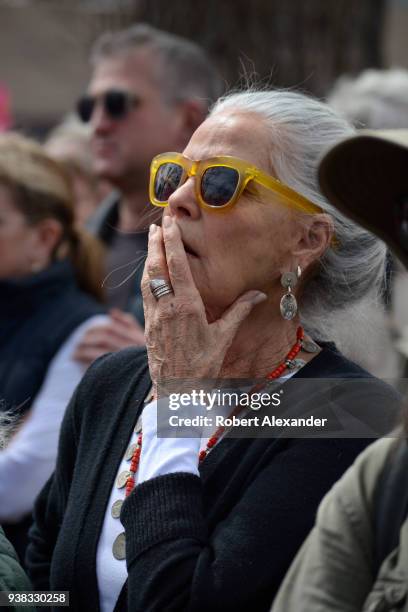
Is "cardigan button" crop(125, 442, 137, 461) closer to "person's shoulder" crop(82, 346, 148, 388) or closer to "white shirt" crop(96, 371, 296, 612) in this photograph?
"white shirt" crop(96, 371, 296, 612)

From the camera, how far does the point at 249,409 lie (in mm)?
2434

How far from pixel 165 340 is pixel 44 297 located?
5.25ft

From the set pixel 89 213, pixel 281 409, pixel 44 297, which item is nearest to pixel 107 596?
pixel 281 409

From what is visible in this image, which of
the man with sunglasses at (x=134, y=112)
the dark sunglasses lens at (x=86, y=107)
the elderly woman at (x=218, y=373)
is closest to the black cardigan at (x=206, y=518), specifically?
the elderly woman at (x=218, y=373)

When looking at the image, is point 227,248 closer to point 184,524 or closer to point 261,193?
point 261,193

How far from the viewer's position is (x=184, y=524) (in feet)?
6.97

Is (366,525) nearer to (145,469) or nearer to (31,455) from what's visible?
(145,469)

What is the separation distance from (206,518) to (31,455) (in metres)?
1.39

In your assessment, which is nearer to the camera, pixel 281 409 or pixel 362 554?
pixel 362 554

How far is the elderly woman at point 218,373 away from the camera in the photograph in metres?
2.12

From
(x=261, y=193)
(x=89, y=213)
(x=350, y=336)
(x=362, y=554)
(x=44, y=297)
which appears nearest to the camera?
(x=362, y=554)

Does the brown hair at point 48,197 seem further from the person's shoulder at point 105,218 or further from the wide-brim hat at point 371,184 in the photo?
the wide-brim hat at point 371,184

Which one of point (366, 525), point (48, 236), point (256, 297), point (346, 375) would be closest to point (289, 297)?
point (256, 297)

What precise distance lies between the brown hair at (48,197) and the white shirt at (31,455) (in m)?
0.72
